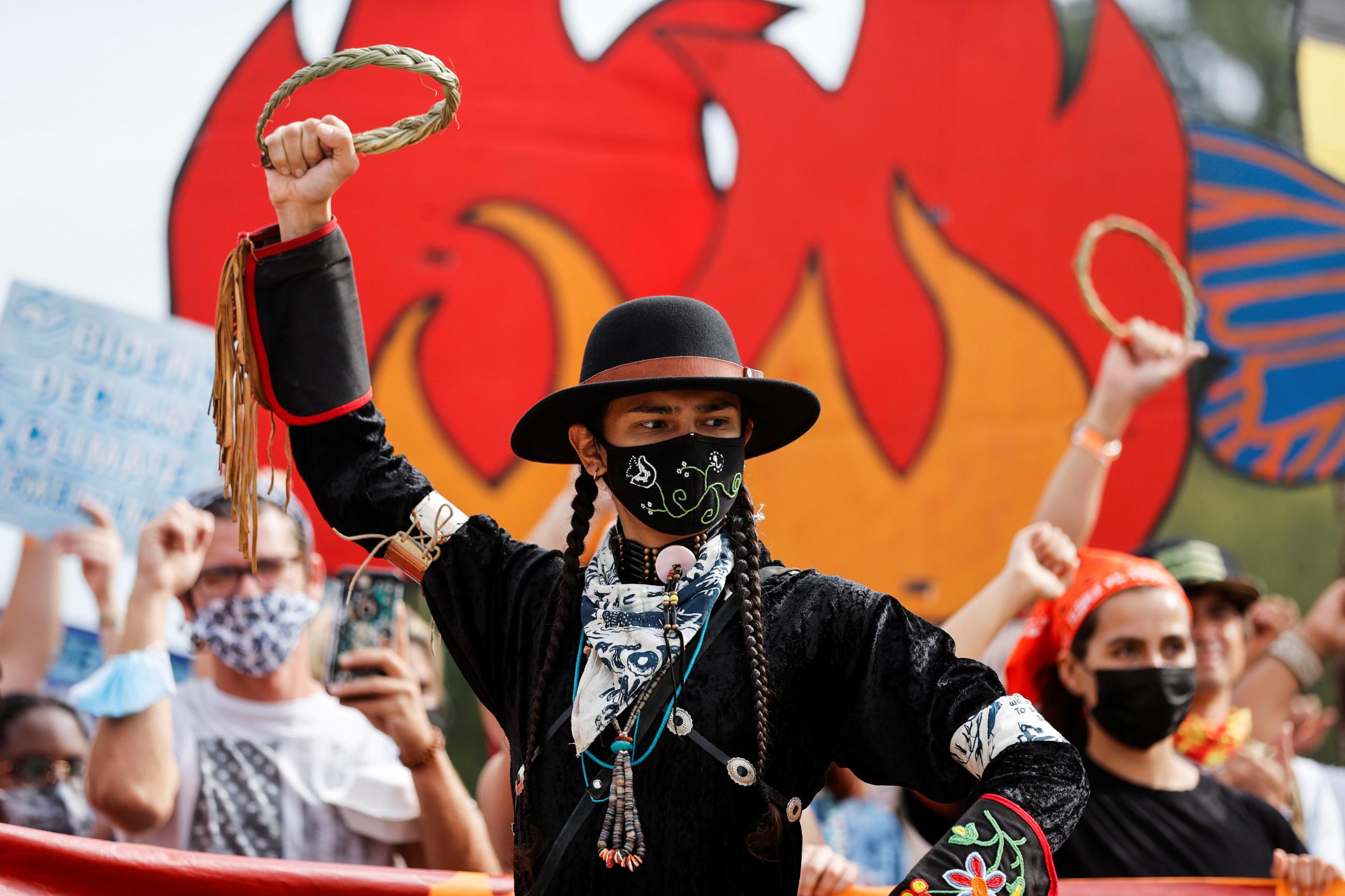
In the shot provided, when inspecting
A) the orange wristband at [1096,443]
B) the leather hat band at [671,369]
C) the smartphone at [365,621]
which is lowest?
the smartphone at [365,621]

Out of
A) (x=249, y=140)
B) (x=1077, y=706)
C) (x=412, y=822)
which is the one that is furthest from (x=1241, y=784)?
(x=249, y=140)

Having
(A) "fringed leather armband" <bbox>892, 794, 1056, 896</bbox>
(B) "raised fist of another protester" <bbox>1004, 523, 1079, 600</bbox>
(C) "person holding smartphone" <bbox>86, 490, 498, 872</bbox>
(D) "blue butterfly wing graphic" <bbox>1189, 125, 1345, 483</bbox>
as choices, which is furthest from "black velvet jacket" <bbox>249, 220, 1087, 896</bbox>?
(D) "blue butterfly wing graphic" <bbox>1189, 125, 1345, 483</bbox>

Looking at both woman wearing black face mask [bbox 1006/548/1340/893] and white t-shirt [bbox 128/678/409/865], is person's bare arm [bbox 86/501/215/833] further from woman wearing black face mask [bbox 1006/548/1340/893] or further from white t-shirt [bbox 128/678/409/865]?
woman wearing black face mask [bbox 1006/548/1340/893]

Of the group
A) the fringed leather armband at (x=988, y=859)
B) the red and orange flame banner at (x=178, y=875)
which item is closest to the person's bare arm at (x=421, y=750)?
the red and orange flame banner at (x=178, y=875)

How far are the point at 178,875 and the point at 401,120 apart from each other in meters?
1.56

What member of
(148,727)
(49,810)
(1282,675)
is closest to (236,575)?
(148,727)

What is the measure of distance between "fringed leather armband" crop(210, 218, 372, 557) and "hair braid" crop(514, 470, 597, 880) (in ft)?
1.40

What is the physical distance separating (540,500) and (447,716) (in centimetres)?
97

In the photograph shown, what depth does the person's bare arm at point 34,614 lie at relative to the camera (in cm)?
437

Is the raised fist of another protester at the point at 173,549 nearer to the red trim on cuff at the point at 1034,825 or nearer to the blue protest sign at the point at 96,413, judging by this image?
the blue protest sign at the point at 96,413

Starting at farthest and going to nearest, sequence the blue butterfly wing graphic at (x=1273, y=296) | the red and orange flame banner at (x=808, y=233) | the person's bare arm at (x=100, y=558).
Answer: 1. the blue butterfly wing graphic at (x=1273, y=296)
2. the red and orange flame banner at (x=808, y=233)
3. the person's bare arm at (x=100, y=558)

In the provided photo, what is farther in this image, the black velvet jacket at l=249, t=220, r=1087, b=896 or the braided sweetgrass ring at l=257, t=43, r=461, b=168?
the braided sweetgrass ring at l=257, t=43, r=461, b=168

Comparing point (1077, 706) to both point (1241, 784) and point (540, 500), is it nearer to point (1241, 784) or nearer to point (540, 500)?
point (1241, 784)

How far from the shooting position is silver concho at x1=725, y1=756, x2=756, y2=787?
1.81 meters
